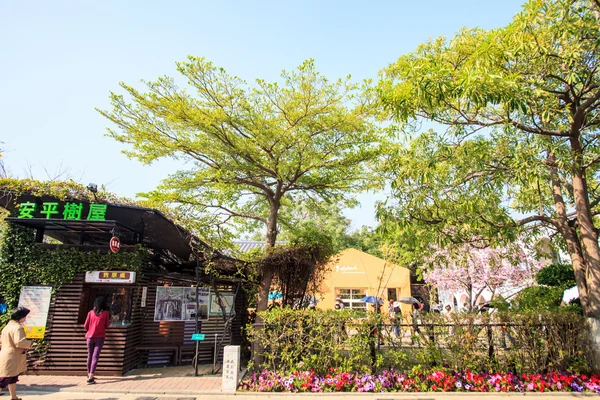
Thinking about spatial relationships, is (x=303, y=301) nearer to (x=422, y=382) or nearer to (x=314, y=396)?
(x=314, y=396)

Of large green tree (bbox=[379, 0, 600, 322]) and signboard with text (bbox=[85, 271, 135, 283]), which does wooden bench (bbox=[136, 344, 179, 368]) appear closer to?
signboard with text (bbox=[85, 271, 135, 283])

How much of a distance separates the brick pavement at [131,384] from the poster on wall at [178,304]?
1.38 metres

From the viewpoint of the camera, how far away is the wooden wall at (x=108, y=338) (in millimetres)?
7461

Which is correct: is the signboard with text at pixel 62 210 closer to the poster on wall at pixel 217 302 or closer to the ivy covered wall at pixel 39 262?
the ivy covered wall at pixel 39 262

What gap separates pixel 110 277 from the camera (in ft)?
25.7

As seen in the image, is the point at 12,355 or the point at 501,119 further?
the point at 501,119

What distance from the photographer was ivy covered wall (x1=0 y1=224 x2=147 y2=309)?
7.79 meters

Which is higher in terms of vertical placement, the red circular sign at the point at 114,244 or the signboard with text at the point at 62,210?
the signboard with text at the point at 62,210

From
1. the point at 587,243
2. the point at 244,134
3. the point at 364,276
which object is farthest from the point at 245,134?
the point at 364,276

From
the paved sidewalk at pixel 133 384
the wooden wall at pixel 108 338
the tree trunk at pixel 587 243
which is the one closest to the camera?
the paved sidewalk at pixel 133 384

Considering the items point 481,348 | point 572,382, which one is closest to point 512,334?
point 481,348

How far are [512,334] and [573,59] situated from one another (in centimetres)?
505

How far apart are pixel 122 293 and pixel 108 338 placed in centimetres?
101

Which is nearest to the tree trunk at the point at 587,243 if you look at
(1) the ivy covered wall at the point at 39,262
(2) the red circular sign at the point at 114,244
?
(2) the red circular sign at the point at 114,244
